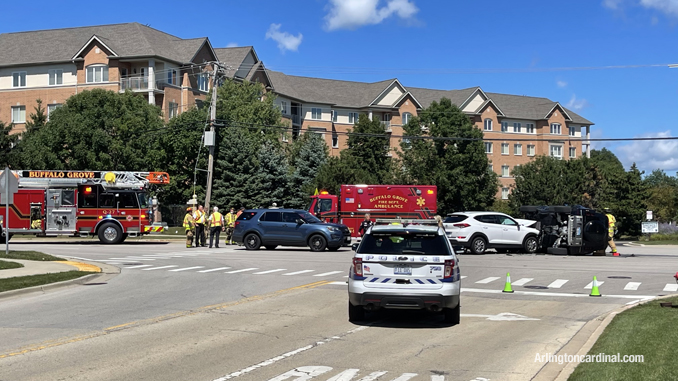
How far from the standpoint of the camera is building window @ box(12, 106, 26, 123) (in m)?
66.0

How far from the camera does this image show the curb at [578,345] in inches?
314

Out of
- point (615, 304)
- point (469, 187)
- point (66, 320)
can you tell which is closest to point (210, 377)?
point (66, 320)

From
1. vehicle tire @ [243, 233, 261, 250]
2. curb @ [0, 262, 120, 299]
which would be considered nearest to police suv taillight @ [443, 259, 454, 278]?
curb @ [0, 262, 120, 299]

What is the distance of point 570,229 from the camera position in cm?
2938

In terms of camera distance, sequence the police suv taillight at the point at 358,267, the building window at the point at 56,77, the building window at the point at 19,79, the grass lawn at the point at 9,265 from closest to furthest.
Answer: the police suv taillight at the point at 358,267 → the grass lawn at the point at 9,265 → the building window at the point at 56,77 → the building window at the point at 19,79

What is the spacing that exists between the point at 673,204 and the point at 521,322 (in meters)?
75.1

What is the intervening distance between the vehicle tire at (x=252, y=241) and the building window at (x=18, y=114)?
1715 inches

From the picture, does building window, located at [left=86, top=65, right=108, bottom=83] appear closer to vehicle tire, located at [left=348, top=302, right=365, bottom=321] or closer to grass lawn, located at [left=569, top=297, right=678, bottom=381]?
vehicle tire, located at [left=348, top=302, right=365, bottom=321]

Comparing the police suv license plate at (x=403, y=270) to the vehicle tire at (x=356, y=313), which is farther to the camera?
the vehicle tire at (x=356, y=313)

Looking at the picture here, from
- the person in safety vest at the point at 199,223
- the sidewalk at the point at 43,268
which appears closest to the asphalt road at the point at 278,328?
the sidewalk at the point at 43,268

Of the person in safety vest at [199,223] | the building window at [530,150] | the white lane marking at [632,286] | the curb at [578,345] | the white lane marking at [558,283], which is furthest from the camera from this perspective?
the building window at [530,150]

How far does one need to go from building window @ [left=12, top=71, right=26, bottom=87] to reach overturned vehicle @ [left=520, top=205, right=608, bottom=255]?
5241 centimetres

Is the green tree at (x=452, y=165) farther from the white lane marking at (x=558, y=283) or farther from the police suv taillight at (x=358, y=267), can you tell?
the police suv taillight at (x=358, y=267)

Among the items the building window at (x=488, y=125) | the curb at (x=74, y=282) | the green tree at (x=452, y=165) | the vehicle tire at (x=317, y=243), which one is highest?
the building window at (x=488, y=125)
